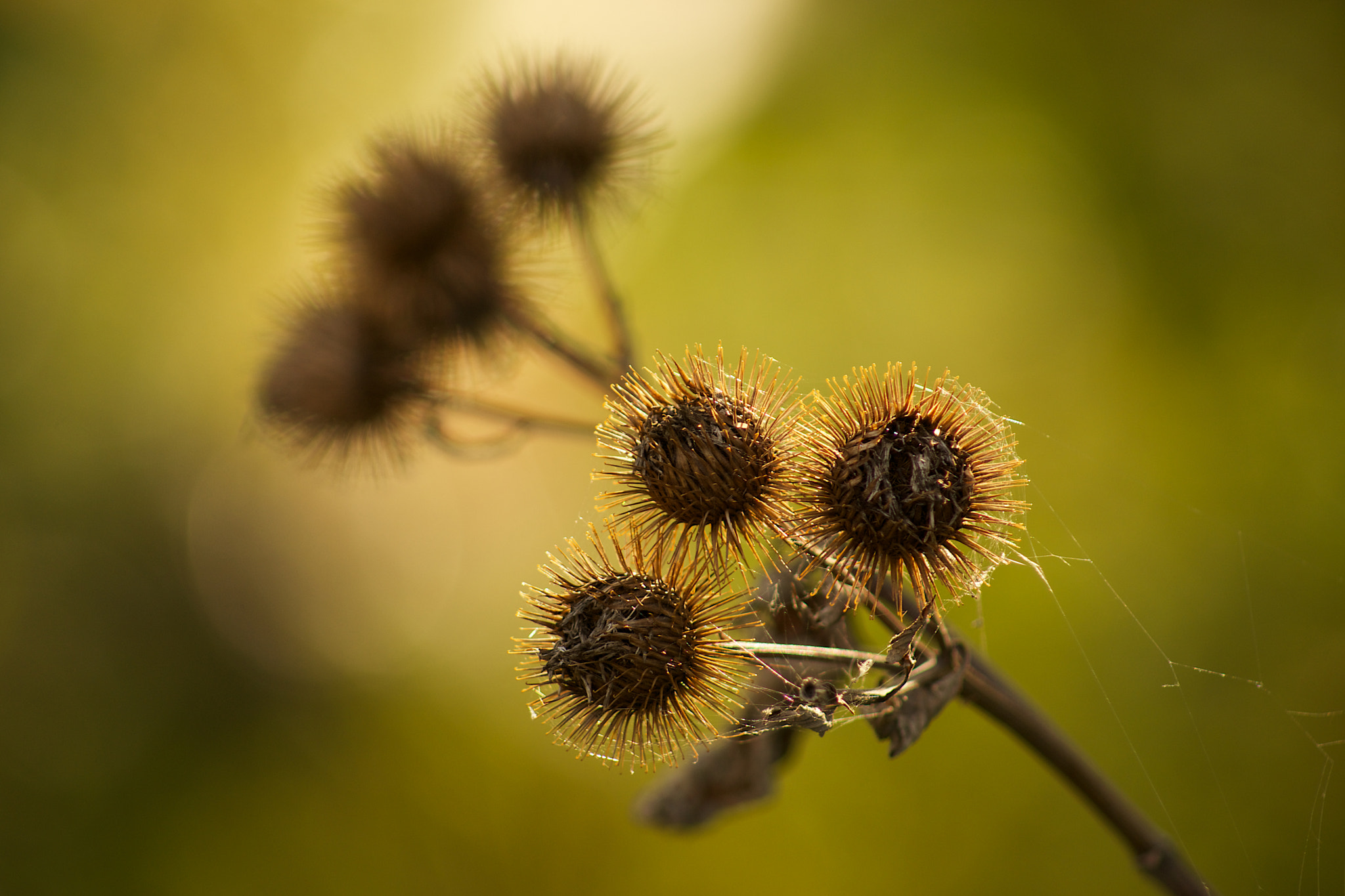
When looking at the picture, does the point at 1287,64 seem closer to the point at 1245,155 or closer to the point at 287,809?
the point at 1245,155

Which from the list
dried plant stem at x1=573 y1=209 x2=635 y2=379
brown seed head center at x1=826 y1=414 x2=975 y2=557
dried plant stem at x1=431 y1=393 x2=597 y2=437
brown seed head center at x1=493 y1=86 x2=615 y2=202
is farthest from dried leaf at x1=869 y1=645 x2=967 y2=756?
brown seed head center at x1=493 y1=86 x2=615 y2=202

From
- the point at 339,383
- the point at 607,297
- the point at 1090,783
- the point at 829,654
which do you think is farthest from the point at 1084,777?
the point at 339,383

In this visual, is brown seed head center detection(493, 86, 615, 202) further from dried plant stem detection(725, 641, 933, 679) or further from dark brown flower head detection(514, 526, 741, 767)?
dried plant stem detection(725, 641, 933, 679)

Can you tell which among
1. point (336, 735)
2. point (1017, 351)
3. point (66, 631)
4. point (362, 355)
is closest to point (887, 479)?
point (362, 355)

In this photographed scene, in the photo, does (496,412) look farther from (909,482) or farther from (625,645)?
(909,482)

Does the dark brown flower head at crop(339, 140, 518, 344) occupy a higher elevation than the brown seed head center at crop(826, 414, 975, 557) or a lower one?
higher

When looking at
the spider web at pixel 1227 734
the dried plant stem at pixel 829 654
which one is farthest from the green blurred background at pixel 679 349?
the dried plant stem at pixel 829 654

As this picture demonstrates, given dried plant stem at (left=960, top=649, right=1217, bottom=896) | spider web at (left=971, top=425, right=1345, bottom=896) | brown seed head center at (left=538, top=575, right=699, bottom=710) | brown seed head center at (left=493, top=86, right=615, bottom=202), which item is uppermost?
brown seed head center at (left=493, top=86, right=615, bottom=202)
